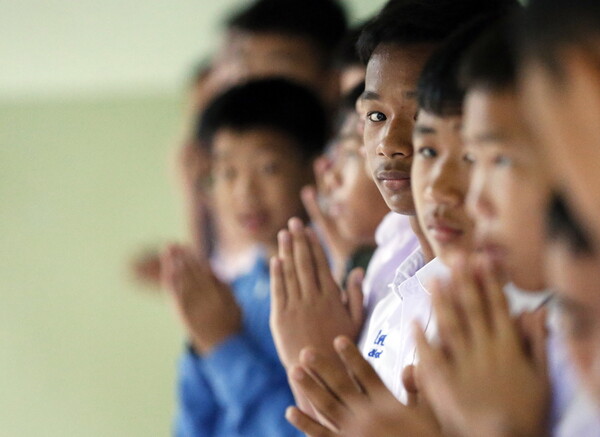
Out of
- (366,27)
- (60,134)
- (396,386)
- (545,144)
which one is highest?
(60,134)

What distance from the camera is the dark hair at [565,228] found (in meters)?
0.38

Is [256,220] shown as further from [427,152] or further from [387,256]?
[427,152]

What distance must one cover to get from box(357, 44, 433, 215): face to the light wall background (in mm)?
1699

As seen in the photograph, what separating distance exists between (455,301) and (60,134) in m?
2.20

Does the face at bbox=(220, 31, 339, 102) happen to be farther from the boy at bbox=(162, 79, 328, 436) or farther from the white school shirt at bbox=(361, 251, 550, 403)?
the white school shirt at bbox=(361, 251, 550, 403)

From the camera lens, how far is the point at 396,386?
1.84 feet

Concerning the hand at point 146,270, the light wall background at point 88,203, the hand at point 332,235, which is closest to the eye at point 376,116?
the hand at point 332,235

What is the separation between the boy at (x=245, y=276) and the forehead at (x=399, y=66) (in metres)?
0.42

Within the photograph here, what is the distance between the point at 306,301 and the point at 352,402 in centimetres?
→ 17

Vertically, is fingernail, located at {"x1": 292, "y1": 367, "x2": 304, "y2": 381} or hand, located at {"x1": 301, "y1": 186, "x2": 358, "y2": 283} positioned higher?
hand, located at {"x1": 301, "y1": 186, "x2": 358, "y2": 283}

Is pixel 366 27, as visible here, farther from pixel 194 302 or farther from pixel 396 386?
pixel 194 302

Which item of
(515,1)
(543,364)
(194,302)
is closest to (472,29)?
(515,1)

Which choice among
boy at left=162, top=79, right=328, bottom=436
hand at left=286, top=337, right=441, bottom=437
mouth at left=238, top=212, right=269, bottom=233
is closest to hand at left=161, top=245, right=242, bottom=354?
boy at left=162, top=79, right=328, bottom=436

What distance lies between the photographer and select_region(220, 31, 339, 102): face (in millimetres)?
1314
